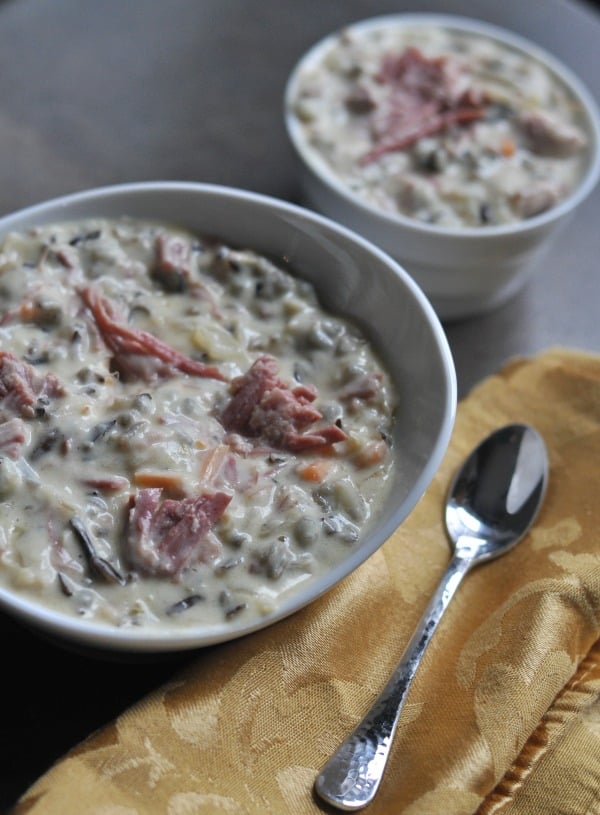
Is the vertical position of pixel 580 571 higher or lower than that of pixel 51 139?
higher

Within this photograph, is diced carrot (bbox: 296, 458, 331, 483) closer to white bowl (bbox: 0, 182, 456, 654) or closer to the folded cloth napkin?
white bowl (bbox: 0, 182, 456, 654)

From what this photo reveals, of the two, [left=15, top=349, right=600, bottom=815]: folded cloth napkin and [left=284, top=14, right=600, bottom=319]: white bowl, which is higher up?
[left=284, top=14, right=600, bottom=319]: white bowl

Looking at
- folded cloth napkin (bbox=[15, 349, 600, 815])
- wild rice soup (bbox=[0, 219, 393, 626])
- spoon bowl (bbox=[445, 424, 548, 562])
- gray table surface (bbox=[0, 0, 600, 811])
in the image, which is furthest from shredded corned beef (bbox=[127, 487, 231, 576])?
gray table surface (bbox=[0, 0, 600, 811])

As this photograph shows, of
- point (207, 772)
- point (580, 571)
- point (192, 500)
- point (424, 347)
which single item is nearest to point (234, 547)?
point (192, 500)

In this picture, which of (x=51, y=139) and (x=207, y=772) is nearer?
(x=207, y=772)

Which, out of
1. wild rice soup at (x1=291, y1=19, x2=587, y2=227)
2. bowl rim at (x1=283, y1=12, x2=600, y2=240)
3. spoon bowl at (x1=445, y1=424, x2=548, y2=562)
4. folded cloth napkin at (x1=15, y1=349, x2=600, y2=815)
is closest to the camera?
folded cloth napkin at (x1=15, y1=349, x2=600, y2=815)

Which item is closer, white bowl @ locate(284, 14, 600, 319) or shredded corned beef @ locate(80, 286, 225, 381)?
shredded corned beef @ locate(80, 286, 225, 381)

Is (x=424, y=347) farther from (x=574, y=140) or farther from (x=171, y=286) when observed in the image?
(x=574, y=140)
